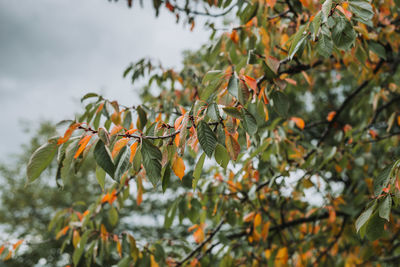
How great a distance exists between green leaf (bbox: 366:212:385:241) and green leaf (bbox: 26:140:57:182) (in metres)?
1.03

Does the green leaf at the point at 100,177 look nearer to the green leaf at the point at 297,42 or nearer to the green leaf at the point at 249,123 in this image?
the green leaf at the point at 249,123

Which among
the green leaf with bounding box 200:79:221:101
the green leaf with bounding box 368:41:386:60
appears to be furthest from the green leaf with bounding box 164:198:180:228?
the green leaf with bounding box 368:41:386:60

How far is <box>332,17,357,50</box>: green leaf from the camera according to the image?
126 centimetres

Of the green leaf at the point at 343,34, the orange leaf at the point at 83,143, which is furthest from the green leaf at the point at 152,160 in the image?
the green leaf at the point at 343,34

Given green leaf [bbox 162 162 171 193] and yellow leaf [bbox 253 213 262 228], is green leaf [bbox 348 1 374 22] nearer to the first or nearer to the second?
green leaf [bbox 162 162 171 193]

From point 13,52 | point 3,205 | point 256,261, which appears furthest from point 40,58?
point 256,261

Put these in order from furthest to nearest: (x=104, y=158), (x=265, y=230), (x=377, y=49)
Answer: (x=265, y=230)
(x=377, y=49)
(x=104, y=158)

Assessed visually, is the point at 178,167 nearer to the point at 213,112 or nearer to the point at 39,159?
the point at 213,112

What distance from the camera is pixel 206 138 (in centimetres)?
97

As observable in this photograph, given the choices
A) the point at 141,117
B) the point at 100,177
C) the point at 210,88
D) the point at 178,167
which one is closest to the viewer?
the point at 178,167

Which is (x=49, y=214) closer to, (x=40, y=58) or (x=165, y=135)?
(x=40, y=58)

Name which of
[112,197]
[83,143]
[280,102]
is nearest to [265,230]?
[112,197]

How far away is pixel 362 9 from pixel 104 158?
43.1 inches

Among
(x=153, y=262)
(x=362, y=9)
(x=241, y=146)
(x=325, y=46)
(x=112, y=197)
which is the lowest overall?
(x=153, y=262)
